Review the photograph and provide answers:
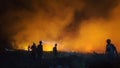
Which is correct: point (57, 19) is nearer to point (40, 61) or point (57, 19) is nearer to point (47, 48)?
point (47, 48)

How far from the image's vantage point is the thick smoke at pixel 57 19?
→ 69.7m

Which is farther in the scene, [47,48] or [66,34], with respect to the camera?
[66,34]

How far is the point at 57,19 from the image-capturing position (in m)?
73.7

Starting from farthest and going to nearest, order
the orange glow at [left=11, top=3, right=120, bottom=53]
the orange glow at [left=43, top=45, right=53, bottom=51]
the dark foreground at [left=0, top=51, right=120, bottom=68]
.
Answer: the orange glow at [left=11, top=3, right=120, bottom=53], the orange glow at [left=43, top=45, right=53, bottom=51], the dark foreground at [left=0, top=51, right=120, bottom=68]

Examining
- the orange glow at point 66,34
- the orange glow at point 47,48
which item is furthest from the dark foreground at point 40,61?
the orange glow at point 66,34

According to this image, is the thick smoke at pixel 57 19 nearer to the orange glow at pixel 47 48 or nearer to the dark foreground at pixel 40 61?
the orange glow at pixel 47 48

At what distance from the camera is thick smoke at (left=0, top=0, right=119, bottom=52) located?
6969 cm

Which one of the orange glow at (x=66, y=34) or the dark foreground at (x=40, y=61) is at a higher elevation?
the orange glow at (x=66, y=34)

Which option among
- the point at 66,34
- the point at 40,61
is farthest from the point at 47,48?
the point at 40,61

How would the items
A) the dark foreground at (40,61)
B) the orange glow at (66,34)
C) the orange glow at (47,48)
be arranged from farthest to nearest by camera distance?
1. the orange glow at (66,34)
2. the orange glow at (47,48)
3. the dark foreground at (40,61)

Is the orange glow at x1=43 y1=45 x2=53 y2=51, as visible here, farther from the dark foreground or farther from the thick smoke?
the dark foreground

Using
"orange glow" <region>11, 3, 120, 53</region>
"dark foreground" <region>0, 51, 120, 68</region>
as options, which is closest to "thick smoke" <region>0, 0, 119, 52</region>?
"orange glow" <region>11, 3, 120, 53</region>

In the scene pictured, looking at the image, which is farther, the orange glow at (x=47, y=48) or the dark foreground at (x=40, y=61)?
the orange glow at (x=47, y=48)

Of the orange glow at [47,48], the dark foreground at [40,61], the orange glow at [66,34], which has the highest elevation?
the orange glow at [66,34]
